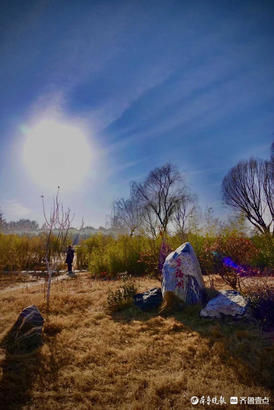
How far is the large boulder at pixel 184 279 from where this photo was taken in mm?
4676

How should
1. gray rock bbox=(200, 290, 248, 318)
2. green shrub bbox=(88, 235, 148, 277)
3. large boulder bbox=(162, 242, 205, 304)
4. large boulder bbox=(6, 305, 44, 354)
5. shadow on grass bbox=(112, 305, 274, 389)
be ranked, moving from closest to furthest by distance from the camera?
shadow on grass bbox=(112, 305, 274, 389), large boulder bbox=(6, 305, 44, 354), gray rock bbox=(200, 290, 248, 318), large boulder bbox=(162, 242, 205, 304), green shrub bbox=(88, 235, 148, 277)

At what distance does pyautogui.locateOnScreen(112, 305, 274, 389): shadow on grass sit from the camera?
2.54 meters

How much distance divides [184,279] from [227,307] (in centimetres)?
100

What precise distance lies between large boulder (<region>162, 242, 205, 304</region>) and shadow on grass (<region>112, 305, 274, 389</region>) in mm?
250

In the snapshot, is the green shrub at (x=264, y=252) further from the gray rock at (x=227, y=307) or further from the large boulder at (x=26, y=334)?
Result: the large boulder at (x=26, y=334)

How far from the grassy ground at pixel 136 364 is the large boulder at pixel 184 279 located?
0.47 m

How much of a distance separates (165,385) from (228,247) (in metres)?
3.80

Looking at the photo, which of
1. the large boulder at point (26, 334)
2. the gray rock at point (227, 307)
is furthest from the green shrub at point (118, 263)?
the large boulder at point (26, 334)

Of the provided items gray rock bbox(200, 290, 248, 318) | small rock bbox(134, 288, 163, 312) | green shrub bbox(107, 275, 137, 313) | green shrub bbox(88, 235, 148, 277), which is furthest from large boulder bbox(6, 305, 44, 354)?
green shrub bbox(88, 235, 148, 277)

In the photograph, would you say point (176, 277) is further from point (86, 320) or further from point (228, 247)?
point (86, 320)

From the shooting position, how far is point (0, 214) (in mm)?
30906

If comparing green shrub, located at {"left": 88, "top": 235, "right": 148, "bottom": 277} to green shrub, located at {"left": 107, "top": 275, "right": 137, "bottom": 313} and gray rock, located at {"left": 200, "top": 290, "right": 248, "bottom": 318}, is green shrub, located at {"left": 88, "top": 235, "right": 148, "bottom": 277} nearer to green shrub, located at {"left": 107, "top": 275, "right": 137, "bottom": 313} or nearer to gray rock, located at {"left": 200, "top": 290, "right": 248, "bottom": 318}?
green shrub, located at {"left": 107, "top": 275, "right": 137, "bottom": 313}

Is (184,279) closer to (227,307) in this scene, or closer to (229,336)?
(227,307)

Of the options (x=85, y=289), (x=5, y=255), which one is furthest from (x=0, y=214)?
(x=85, y=289)
